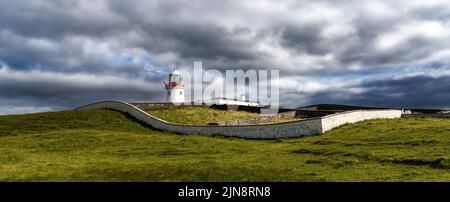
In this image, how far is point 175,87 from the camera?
75.8 metres

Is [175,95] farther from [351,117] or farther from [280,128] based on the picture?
[280,128]

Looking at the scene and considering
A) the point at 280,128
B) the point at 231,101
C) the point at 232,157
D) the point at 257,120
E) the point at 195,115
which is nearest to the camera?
the point at 232,157

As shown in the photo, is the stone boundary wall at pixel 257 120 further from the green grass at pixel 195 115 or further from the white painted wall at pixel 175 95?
the white painted wall at pixel 175 95

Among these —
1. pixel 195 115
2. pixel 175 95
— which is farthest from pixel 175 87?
pixel 195 115

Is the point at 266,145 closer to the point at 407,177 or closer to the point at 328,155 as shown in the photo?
the point at 328,155

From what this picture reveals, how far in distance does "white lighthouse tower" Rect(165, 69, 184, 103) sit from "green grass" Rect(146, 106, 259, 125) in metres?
12.1

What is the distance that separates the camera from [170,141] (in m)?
37.6

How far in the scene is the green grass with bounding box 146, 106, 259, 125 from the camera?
180 ft

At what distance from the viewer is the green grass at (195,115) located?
54822 millimetres

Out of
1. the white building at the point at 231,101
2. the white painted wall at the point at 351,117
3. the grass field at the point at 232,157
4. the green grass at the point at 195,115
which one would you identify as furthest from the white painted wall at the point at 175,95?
the white painted wall at the point at 351,117

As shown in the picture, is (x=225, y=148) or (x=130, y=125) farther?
(x=130, y=125)

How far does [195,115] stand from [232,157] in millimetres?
30844

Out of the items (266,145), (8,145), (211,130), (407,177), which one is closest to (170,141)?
(211,130)
